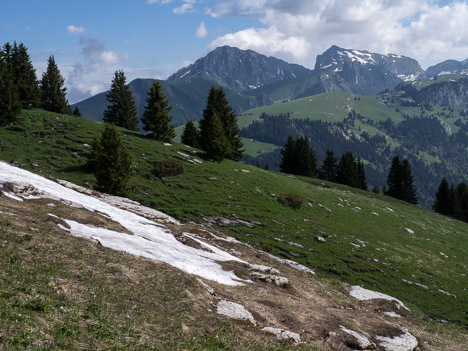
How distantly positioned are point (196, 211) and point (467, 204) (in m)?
102

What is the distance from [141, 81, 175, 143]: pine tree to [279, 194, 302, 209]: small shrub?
81.5 feet

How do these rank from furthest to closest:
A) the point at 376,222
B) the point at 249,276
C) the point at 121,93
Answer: the point at 121,93 → the point at 376,222 → the point at 249,276

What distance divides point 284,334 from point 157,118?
5380cm

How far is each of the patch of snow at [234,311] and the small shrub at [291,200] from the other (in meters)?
35.0

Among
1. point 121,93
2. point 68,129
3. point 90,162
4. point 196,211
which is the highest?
point 121,93

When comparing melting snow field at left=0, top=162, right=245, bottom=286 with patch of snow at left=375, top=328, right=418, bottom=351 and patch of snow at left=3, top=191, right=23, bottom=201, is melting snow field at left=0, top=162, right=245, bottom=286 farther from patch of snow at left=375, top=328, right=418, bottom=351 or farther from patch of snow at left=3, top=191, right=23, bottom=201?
patch of snow at left=375, top=328, right=418, bottom=351

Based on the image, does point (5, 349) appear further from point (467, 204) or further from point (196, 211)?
point (467, 204)

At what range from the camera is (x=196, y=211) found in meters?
39.8

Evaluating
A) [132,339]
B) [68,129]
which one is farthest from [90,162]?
[132,339]

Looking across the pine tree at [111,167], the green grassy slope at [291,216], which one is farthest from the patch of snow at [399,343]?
the pine tree at [111,167]

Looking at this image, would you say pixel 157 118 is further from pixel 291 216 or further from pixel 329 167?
pixel 329 167

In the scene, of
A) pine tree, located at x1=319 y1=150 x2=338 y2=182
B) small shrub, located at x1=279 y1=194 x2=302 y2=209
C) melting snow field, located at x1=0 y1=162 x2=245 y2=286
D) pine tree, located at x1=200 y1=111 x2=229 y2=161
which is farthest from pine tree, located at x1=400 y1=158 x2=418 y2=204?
melting snow field, located at x1=0 y1=162 x2=245 y2=286

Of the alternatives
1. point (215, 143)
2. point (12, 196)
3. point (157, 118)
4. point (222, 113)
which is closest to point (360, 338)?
point (12, 196)

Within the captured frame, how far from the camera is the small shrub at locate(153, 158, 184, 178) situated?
47812mm
